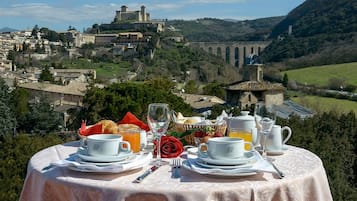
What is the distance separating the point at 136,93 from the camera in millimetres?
14242

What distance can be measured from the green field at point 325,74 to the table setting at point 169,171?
33897mm

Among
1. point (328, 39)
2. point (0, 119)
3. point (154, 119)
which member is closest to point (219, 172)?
point (154, 119)

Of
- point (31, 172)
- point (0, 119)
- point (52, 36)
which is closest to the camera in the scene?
point (31, 172)

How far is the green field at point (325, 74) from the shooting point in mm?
35384

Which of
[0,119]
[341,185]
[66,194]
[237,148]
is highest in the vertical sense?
[237,148]

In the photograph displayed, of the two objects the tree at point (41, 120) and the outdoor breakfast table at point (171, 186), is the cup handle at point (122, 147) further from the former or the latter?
the tree at point (41, 120)

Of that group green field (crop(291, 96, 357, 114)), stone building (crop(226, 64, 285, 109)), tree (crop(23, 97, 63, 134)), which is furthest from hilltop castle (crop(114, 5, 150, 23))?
tree (crop(23, 97, 63, 134))

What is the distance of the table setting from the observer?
1548 mm

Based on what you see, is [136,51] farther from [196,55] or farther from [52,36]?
[52,36]

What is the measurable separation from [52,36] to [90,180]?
78.7m

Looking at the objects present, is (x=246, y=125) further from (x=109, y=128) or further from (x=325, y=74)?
(x=325, y=74)

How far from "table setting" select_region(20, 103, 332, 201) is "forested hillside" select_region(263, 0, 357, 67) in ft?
139

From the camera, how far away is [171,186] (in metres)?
1.56

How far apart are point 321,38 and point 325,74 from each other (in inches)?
614
